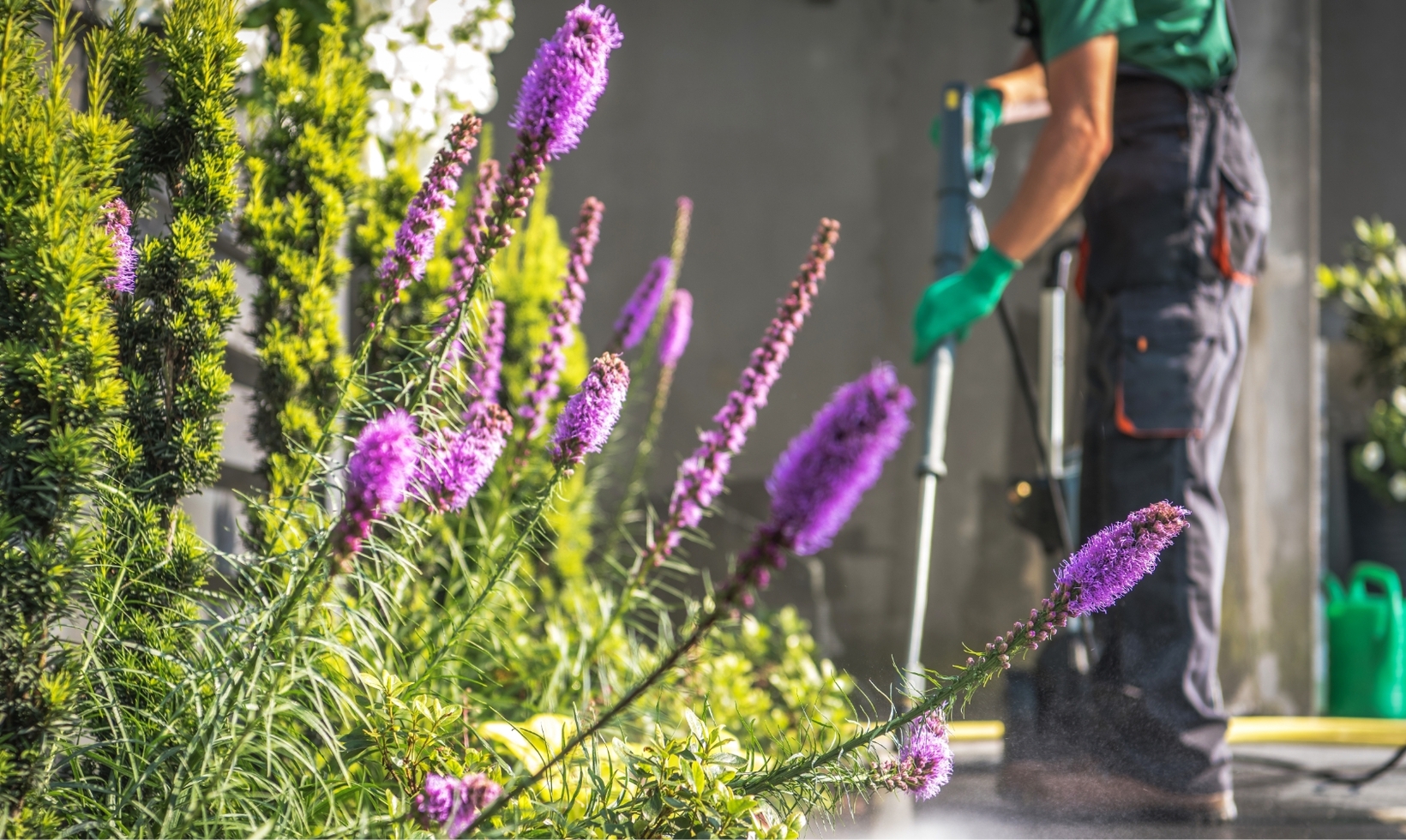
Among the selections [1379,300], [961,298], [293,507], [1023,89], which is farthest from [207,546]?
[1379,300]

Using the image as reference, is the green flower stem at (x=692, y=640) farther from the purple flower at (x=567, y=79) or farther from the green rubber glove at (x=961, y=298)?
the green rubber glove at (x=961, y=298)

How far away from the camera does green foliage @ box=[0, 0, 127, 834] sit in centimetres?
69

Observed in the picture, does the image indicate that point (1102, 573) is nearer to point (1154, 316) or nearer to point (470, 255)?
point (470, 255)

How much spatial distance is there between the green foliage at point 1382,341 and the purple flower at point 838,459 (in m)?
3.19

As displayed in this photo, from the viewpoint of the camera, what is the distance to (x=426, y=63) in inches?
55.6

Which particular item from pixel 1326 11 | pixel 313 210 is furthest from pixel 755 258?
pixel 1326 11

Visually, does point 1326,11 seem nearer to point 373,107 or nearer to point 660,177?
point 660,177

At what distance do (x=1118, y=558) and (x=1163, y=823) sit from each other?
3.00ft

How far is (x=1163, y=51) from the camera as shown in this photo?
1549 mm

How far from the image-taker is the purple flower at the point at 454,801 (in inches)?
24.6

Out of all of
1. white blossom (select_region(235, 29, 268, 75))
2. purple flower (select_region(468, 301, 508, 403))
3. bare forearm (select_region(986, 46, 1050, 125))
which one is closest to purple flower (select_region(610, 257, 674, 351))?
purple flower (select_region(468, 301, 508, 403))

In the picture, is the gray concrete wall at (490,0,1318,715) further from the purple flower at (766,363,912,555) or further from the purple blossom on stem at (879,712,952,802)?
the purple flower at (766,363,912,555)

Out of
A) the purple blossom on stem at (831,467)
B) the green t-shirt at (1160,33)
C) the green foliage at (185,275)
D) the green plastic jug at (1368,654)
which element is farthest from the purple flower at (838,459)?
the green plastic jug at (1368,654)

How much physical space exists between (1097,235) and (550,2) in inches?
53.2
